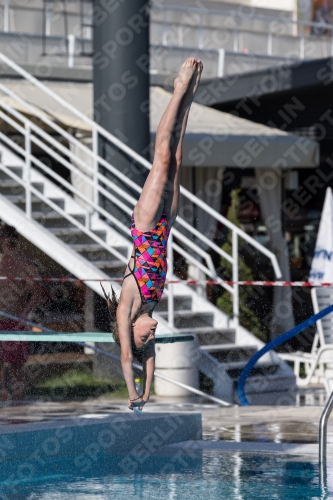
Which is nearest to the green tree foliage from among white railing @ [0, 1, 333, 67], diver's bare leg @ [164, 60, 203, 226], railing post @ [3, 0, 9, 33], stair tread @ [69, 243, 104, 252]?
stair tread @ [69, 243, 104, 252]

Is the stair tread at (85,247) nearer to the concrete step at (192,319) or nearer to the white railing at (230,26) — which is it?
the concrete step at (192,319)

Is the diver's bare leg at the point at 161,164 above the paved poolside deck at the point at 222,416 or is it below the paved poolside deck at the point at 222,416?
above

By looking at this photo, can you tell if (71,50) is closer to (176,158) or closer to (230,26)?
(230,26)

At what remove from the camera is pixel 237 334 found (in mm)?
9648

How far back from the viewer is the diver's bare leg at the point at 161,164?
4.19m

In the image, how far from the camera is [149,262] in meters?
4.16

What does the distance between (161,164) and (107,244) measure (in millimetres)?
5327

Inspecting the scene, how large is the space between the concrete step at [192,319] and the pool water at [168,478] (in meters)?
3.62

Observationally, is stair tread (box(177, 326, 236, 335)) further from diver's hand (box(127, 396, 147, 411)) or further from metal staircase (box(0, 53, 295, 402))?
diver's hand (box(127, 396, 147, 411))

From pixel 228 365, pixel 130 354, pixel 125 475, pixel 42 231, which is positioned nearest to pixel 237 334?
pixel 228 365

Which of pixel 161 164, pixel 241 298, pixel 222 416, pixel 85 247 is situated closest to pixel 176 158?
pixel 161 164

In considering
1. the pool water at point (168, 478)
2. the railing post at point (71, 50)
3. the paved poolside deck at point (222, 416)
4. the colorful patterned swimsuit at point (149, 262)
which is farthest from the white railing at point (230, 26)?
the colorful patterned swimsuit at point (149, 262)

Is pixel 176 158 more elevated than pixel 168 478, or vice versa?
pixel 176 158

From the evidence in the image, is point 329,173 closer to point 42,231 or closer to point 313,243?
point 313,243
